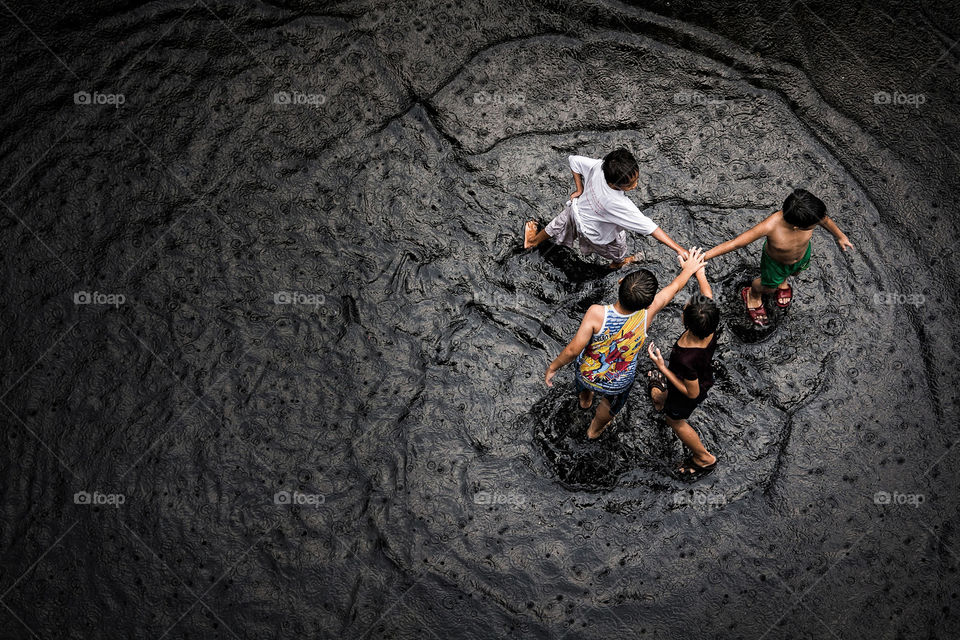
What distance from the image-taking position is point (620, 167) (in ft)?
15.4

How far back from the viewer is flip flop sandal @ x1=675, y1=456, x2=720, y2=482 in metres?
5.19

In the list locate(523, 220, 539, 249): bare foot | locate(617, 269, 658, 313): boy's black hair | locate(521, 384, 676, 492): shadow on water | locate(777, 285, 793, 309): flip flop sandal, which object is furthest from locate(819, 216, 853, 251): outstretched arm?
locate(523, 220, 539, 249): bare foot

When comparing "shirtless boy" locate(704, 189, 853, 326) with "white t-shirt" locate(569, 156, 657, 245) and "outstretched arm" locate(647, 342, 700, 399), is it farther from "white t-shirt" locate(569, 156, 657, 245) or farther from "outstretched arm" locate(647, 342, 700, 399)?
"outstretched arm" locate(647, 342, 700, 399)

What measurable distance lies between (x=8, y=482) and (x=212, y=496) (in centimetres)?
142

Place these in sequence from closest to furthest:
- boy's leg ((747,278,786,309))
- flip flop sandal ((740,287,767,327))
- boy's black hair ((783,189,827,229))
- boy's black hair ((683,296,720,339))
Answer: boy's black hair ((683,296,720,339)) → boy's black hair ((783,189,827,229)) → boy's leg ((747,278,786,309)) → flip flop sandal ((740,287,767,327))

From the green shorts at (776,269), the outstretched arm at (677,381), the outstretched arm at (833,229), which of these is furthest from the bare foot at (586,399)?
the outstretched arm at (833,229)

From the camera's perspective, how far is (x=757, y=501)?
17.1 feet

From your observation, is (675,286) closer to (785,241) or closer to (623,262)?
(785,241)

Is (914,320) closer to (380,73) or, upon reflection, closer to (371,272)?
(371,272)

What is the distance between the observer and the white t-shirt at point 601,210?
4953 mm

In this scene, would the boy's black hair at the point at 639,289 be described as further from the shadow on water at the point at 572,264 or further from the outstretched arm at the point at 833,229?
the shadow on water at the point at 572,264

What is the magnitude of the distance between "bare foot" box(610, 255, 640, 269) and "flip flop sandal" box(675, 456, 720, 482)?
1602 millimetres

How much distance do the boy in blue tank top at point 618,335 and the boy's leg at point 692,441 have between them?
0.41m

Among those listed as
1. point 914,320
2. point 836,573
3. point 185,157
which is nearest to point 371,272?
point 185,157
